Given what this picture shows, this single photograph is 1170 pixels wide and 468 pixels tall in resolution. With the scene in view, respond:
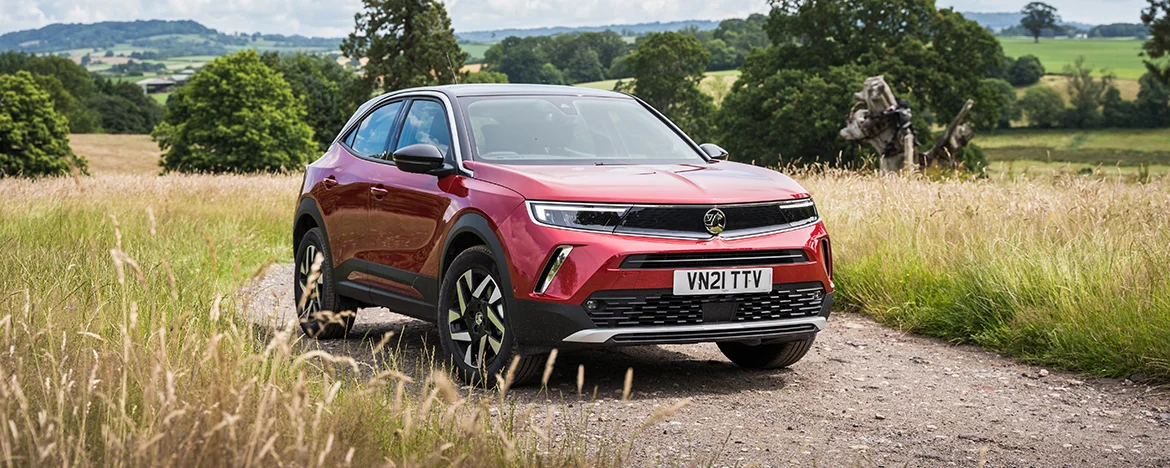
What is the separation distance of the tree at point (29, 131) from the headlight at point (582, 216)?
55.6m

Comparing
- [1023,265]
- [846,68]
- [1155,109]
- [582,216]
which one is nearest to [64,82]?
[846,68]

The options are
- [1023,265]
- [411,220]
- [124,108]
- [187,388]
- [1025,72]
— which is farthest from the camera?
[124,108]

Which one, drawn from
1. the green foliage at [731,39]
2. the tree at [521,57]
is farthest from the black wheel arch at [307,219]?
the tree at [521,57]

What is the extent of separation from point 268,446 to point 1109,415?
4.78 m

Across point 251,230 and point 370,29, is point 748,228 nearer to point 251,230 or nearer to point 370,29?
point 251,230

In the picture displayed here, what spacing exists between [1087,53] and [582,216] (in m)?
130

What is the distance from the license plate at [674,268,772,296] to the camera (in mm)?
6078

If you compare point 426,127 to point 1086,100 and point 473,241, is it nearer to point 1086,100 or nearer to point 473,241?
point 473,241

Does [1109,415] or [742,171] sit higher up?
[742,171]

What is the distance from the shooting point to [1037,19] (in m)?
149

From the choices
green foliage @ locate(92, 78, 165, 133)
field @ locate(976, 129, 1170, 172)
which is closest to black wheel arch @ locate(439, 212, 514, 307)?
field @ locate(976, 129, 1170, 172)

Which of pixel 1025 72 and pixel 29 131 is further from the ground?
pixel 1025 72

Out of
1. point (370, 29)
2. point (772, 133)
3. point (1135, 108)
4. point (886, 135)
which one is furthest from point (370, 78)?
point (1135, 108)

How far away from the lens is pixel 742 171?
695cm
